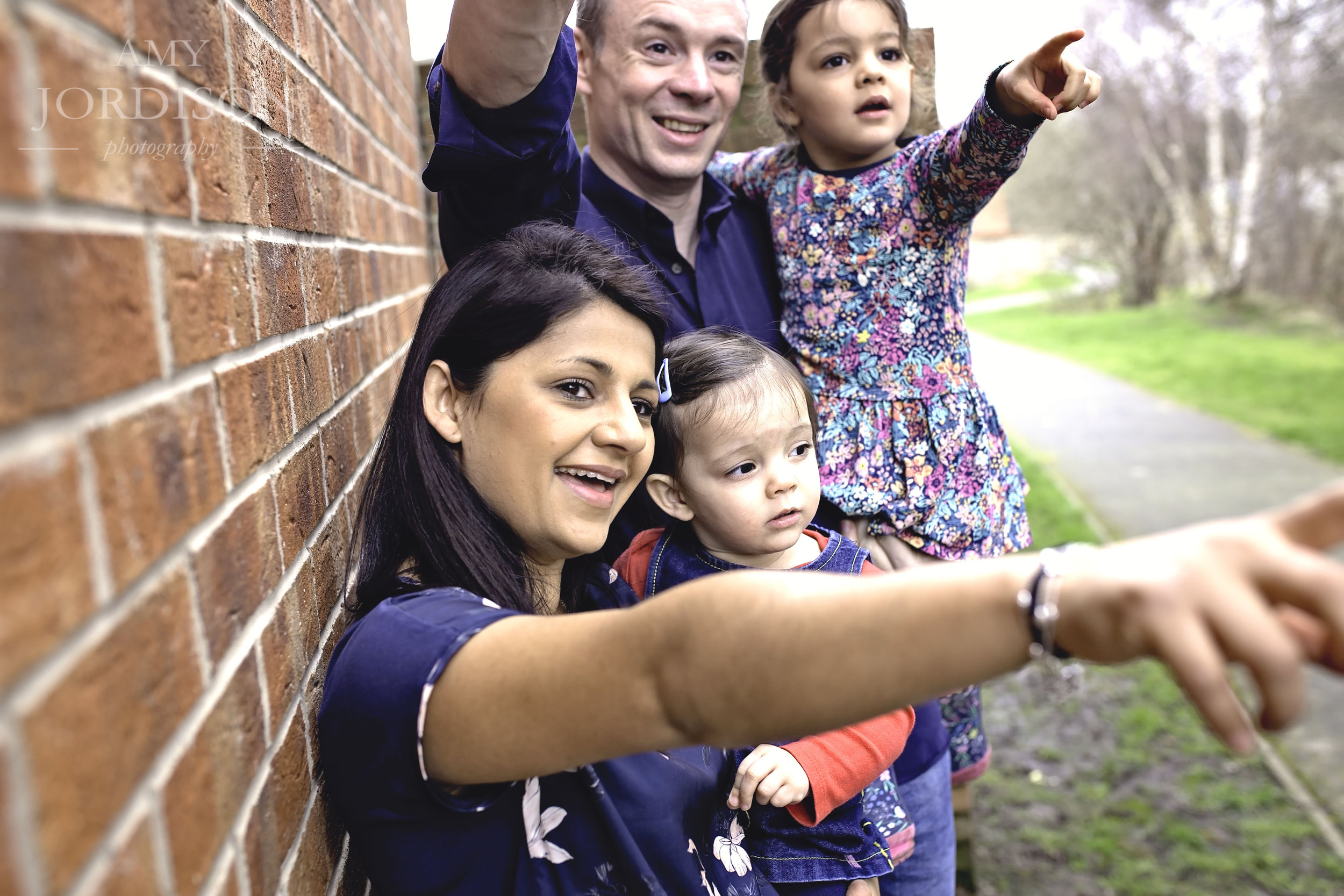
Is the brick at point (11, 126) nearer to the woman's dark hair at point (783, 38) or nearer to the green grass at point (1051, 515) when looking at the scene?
the woman's dark hair at point (783, 38)

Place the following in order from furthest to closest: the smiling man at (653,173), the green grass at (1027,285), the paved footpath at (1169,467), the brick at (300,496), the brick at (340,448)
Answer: the green grass at (1027,285) < the paved footpath at (1169,467) < the smiling man at (653,173) < the brick at (340,448) < the brick at (300,496)

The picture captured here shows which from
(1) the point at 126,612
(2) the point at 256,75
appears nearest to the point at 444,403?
(2) the point at 256,75

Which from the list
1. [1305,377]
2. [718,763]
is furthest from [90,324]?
[1305,377]

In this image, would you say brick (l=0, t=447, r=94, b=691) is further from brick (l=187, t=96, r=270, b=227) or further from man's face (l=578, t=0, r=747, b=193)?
man's face (l=578, t=0, r=747, b=193)

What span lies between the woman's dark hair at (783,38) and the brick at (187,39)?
153 cm

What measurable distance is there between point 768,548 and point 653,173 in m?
0.95

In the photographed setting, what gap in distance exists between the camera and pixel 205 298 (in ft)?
3.39

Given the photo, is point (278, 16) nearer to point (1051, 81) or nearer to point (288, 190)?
point (288, 190)

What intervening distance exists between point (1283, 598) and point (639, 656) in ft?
1.76

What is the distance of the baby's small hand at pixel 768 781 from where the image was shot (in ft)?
5.21

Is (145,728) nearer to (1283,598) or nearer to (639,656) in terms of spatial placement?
(639,656)

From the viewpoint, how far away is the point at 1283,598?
0.73m

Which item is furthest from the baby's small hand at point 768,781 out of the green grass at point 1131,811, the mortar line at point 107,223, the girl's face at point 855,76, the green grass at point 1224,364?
the green grass at point 1224,364

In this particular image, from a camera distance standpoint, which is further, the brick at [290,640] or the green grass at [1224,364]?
the green grass at [1224,364]
